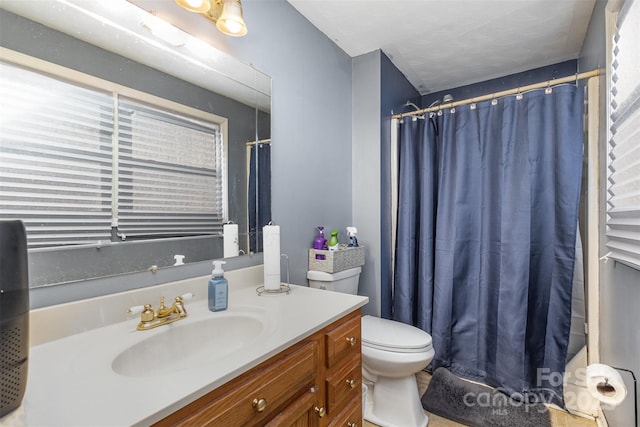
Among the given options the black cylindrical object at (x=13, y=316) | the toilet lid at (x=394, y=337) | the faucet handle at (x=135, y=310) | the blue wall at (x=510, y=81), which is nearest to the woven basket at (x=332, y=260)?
the toilet lid at (x=394, y=337)

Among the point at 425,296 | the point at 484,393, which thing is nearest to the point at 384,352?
the point at 425,296

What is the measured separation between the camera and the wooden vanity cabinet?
2.20ft

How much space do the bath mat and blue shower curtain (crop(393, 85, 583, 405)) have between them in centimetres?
7

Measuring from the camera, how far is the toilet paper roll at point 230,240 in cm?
133

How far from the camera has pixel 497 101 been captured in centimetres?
200

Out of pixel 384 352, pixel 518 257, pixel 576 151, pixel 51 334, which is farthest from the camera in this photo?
pixel 518 257

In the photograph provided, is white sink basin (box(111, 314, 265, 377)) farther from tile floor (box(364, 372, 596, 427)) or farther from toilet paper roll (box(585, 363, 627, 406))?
toilet paper roll (box(585, 363, 627, 406))

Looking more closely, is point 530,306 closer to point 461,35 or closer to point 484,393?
point 484,393

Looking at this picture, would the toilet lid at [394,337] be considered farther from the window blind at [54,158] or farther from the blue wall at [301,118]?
the window blind at [54,158]

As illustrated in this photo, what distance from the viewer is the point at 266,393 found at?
0.78 metres

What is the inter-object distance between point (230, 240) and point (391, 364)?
0.98 meters

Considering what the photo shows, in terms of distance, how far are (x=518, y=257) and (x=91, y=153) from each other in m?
2.13

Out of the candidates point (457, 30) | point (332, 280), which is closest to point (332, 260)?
point (332, 280)

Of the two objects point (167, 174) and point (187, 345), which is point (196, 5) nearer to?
point (167, 174)
